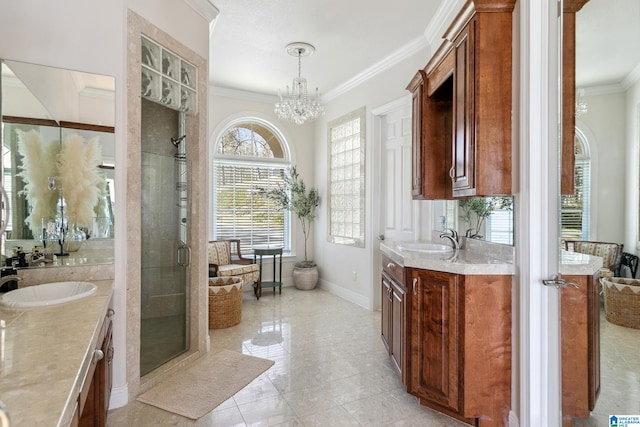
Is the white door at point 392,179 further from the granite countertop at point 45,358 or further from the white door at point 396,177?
the granite countertop at point 45,358

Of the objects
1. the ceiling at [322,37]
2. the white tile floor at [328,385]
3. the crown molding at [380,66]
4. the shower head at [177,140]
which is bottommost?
the white tile floor at [328,385]

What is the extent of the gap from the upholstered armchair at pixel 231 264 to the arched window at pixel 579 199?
375 cm

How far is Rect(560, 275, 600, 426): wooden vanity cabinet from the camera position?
1.58 m

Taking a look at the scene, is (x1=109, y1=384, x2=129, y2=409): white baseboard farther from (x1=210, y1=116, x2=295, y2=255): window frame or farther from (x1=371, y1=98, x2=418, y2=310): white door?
(x1=210, y1=116, x2=295, y2=255): window frame

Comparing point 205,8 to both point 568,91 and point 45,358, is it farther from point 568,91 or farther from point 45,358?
point 45,358

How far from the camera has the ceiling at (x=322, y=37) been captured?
3.11 metres

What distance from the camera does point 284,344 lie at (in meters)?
3.43

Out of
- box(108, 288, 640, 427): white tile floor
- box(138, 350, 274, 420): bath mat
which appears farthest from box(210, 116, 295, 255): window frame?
box(138, 350, 274, 420): bath mat

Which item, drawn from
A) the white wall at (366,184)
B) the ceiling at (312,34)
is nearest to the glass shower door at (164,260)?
the ceiling at (312,34)

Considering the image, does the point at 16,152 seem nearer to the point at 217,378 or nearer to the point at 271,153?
the point at 217,378

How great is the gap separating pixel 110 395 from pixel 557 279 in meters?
2.70

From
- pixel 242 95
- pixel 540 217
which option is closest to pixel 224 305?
pixel 540 217

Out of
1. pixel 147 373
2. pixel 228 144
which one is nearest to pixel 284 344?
pixel 147 373

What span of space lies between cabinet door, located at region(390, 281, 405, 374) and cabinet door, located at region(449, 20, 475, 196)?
2.68 ft
